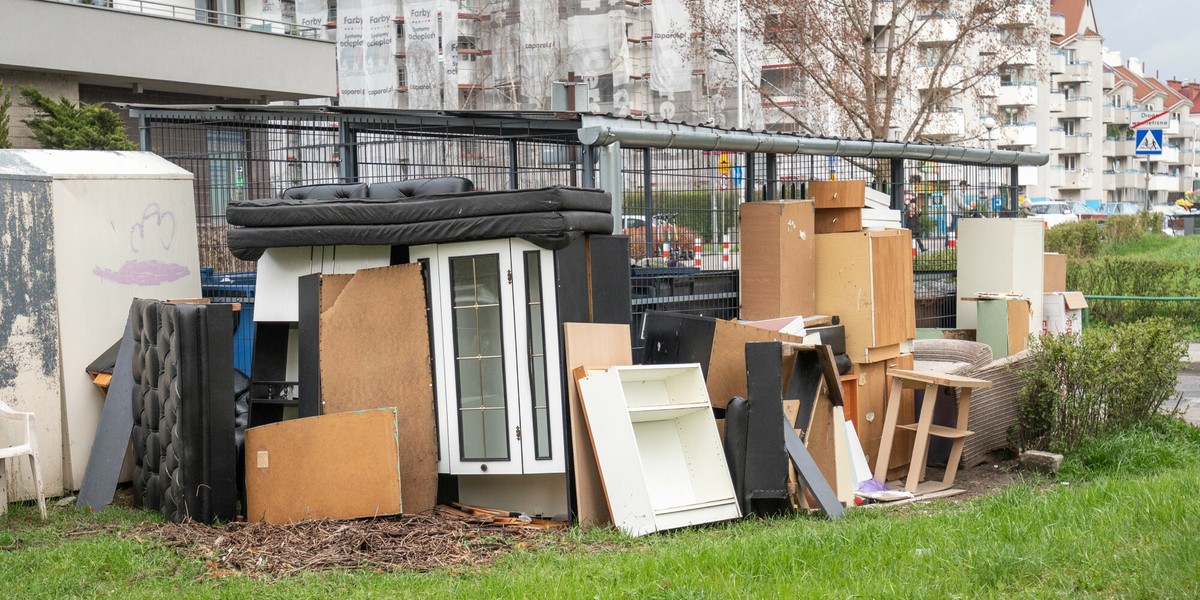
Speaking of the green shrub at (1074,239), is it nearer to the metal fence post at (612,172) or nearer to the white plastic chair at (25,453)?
the metal fence post at (612,172)

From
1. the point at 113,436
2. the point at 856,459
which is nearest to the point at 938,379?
the point at 856,459

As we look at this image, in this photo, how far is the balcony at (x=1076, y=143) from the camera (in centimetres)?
7400

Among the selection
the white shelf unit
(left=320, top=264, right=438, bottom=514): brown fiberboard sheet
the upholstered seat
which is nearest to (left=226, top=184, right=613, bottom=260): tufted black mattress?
(left=320, top=264, right=438, bottom=514): brown fiberboard sheet

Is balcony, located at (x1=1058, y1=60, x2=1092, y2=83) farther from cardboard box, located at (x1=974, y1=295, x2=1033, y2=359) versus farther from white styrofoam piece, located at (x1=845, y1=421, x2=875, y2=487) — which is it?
white styrofoam piece, located at (x1=845, y1=421, x2=875, y2=487)

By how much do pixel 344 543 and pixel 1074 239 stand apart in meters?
Result: 22.1

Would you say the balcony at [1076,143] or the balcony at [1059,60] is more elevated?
the balcony at [1059,60]

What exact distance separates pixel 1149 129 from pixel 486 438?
76.3 feet

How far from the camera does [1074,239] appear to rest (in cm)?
2428

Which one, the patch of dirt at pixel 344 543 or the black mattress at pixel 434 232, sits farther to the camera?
the black mattress at pixel 434 232

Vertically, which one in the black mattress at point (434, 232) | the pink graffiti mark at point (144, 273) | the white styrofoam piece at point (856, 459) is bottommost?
the white styrofoam piece at point (856, 459)

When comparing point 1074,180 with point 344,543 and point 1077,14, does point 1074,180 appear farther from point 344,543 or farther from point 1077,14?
point 344,543

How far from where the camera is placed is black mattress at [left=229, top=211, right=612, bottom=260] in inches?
244

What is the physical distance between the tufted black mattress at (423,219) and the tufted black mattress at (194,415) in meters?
0.76

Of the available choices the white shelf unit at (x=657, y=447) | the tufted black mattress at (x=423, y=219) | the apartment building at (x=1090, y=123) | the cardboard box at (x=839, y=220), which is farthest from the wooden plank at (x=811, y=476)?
the apartment building at (x=1090, y=123)
